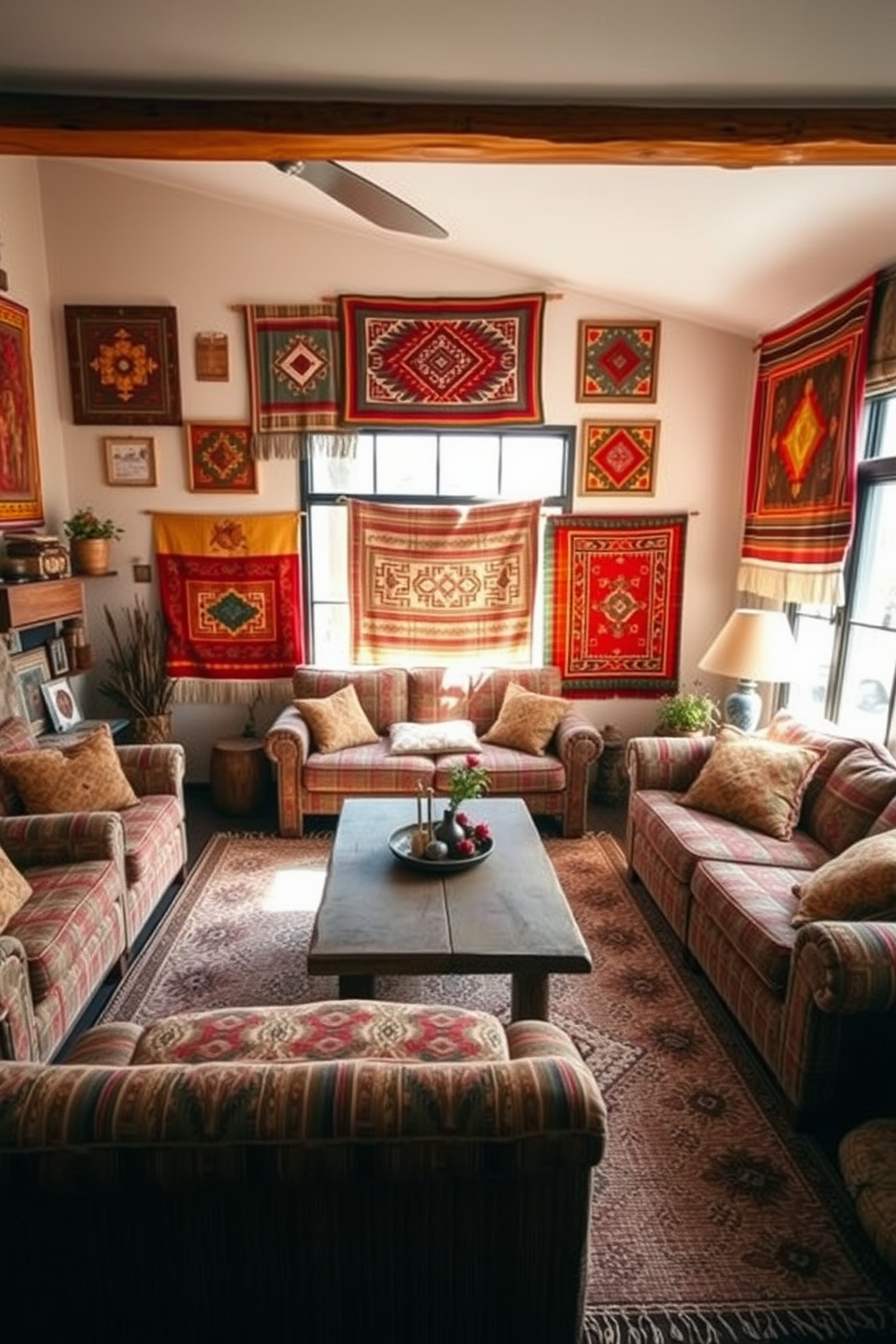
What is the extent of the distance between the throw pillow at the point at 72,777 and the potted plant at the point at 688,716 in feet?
9.05

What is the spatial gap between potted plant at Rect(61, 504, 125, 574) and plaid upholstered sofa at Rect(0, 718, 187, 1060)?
1372mm

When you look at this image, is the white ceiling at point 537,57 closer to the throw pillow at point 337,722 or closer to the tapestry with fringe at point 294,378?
the tapestry with fringe at point 294,378

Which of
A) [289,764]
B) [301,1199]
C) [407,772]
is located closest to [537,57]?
[301,1199]

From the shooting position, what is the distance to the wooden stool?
4164 millimetres

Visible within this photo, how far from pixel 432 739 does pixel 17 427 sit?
2662mm

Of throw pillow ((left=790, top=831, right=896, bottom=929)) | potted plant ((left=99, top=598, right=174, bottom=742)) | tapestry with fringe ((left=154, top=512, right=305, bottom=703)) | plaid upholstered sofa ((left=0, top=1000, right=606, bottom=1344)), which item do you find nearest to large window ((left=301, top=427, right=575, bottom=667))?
tapestry with fringe ((left=154, top=512, right=305, bottom=703))

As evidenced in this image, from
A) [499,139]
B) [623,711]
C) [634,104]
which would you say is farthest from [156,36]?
[623,711]

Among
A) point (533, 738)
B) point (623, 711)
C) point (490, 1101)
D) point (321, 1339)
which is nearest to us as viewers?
point (490, 1101)

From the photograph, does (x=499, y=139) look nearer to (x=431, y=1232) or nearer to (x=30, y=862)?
(x=431, y=1232)

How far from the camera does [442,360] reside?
4.30 meters

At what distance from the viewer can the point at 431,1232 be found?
3.92ft

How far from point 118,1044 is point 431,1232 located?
2.76 ft

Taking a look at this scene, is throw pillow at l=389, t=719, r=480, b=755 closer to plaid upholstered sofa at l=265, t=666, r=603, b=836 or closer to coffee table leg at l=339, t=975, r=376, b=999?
plaid upholstered sofa at l=265, t=666, r=603, b=836

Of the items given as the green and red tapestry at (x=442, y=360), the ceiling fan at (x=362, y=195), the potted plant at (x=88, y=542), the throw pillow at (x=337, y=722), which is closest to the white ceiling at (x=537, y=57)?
the ceiling fan at (x=362, y=195)
